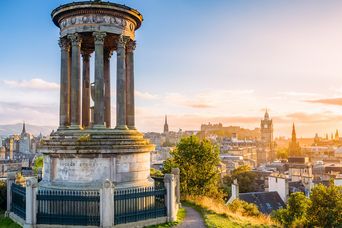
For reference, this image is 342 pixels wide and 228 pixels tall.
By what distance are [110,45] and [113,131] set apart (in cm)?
619

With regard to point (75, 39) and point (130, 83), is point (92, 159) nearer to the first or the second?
point (130, 83)

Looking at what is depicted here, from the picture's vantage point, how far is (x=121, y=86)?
20.0m

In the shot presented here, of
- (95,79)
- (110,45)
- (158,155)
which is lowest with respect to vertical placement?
(158,155)

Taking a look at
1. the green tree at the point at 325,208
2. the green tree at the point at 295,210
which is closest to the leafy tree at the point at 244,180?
the green tree at the point at 295,210

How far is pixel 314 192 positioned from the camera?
4069 cm

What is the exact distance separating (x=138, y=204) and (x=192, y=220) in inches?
124

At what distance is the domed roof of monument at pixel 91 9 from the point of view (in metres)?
19.4

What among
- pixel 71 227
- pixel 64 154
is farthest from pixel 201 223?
pixel 64 154

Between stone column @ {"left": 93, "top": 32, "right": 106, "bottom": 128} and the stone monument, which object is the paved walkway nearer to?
the stone monument

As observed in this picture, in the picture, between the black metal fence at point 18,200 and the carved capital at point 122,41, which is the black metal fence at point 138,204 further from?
the carved capital at point 122,41

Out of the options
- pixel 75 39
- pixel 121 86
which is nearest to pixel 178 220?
pixel 121 86

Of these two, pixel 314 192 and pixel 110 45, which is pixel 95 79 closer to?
pixel 110 45

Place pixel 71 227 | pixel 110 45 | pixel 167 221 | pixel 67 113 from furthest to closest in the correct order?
pixel 110 45 → pixel 67 113 → pixel 167 221 → pixel 71 227

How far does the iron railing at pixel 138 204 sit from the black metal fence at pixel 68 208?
0.86 meters
